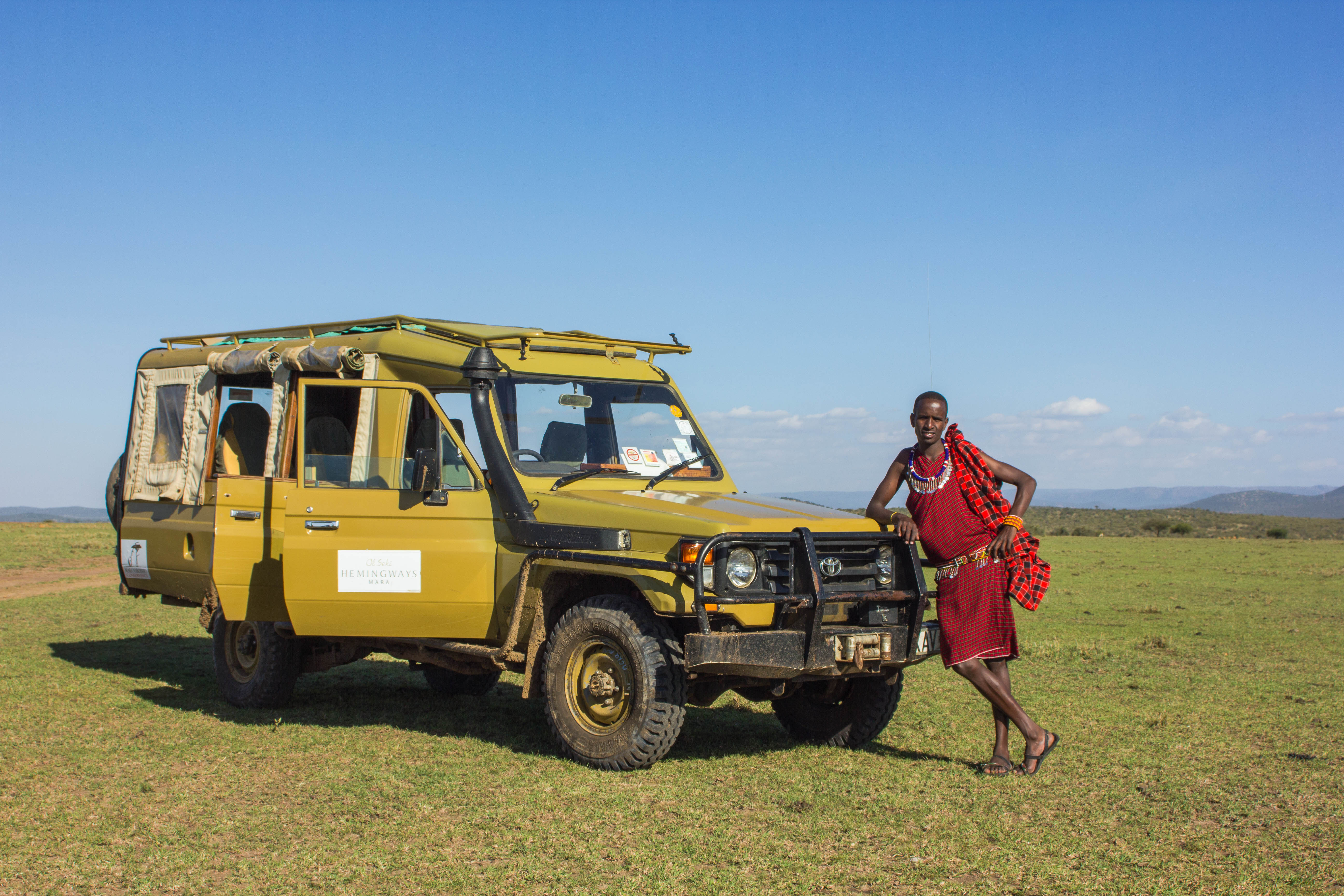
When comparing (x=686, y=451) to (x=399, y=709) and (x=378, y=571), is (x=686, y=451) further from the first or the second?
(x=399, y=709)

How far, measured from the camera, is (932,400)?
698cm

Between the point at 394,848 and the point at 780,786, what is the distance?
2.23 meters

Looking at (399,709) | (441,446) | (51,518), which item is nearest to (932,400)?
(441,446)

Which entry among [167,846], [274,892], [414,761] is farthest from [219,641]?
[274,892]

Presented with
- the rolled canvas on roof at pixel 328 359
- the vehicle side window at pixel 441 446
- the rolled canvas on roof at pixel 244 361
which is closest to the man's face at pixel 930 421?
the vehicle side window at pixel 441 446

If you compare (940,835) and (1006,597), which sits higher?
(1006,597)

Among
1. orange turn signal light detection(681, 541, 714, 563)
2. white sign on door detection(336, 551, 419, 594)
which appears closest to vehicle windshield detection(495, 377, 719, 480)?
white sign on door detection(336, 551, 419, 594)

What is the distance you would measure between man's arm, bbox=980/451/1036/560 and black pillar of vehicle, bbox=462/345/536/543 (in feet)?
9.06

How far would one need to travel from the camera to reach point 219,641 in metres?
9.38

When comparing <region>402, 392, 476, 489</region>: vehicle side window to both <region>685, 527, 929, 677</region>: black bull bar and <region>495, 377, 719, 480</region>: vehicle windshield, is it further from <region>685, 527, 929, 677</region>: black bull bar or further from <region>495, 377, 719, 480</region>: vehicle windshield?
<region>685, 527, 929, 677</region>: black bull bar

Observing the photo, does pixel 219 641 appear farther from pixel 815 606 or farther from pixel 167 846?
pixel 815 606

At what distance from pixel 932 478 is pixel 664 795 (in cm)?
241

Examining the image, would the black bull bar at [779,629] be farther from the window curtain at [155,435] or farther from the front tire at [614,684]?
the window curtain at [155,435]

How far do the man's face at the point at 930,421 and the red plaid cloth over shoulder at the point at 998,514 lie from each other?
0.56 ft
